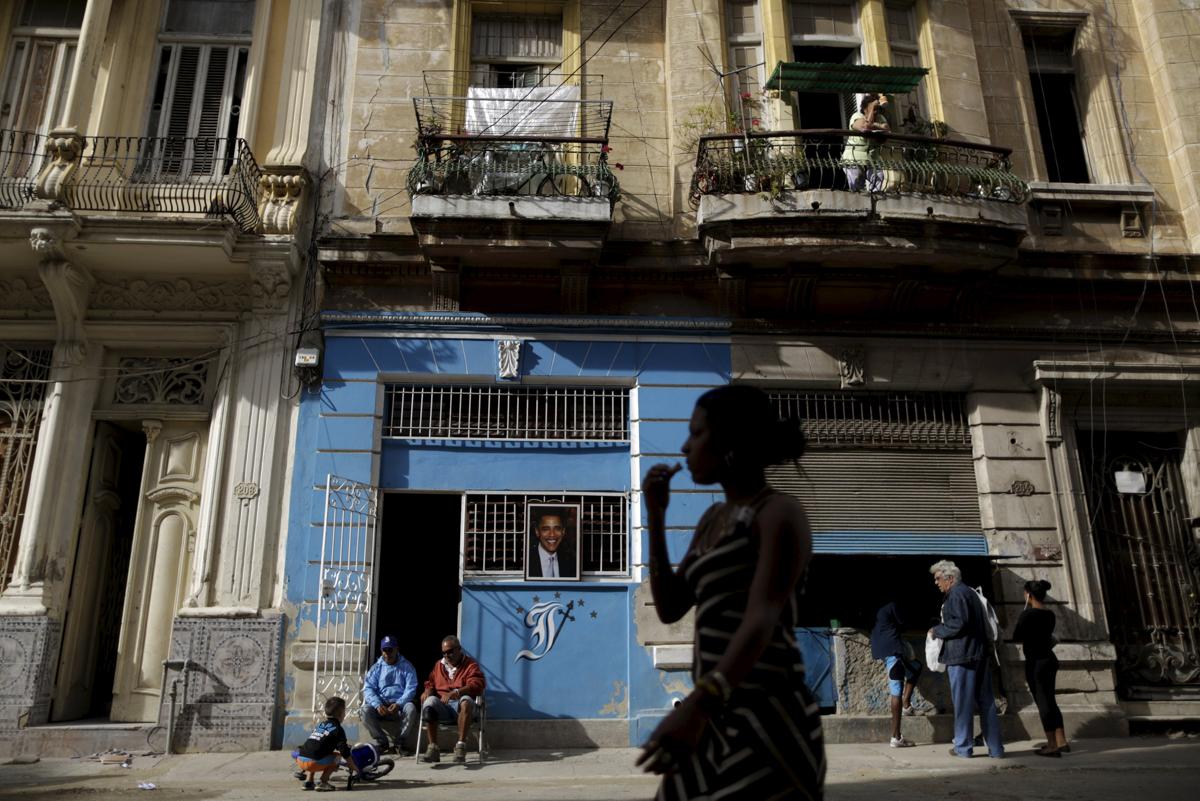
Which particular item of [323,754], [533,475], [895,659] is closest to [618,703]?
[533,475]

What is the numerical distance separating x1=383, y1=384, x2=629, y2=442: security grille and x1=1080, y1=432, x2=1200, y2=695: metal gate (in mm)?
5752

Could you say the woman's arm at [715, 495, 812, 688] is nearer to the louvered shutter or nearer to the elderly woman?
the elderly woman

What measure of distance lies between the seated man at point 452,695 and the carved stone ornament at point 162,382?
4271mm

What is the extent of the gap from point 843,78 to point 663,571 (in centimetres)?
944

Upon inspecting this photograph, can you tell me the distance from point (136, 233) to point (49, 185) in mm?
1186

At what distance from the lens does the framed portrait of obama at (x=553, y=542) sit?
30.8ft

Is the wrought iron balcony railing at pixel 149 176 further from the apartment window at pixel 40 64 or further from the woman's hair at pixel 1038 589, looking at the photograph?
the woman's hair at pixel 1038 589

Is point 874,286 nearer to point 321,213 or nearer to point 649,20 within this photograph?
point 649,20

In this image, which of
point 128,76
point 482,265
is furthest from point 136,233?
point 482,265

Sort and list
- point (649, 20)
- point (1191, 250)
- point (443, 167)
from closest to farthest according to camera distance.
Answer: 1. point (443, 167)
2. point (1191, 250)
3. point (649, 20)

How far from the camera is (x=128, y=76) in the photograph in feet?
35.5

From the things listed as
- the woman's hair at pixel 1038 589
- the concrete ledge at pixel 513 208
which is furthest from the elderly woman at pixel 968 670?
the concrete ledge at pixel 513 208

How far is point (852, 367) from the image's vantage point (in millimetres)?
10109

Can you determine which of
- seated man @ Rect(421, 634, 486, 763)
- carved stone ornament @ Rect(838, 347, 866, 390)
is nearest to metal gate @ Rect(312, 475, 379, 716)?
seated man @ Rect(421, 634, 486, 763)
